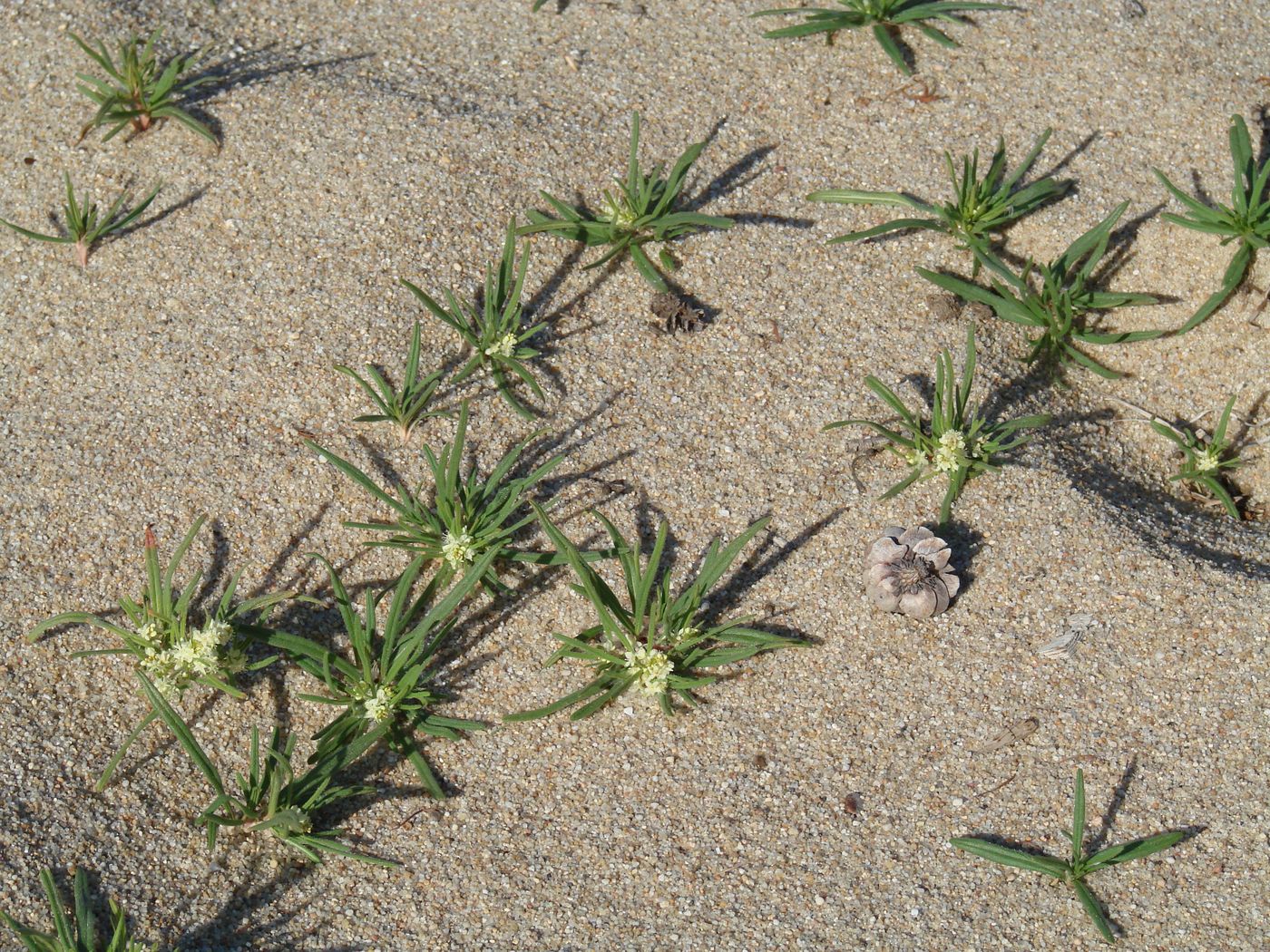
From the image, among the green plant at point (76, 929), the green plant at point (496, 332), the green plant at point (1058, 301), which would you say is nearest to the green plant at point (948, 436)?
the green plant at point (1058, 301)

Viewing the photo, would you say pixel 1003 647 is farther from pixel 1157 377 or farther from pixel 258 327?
pixel 258 327

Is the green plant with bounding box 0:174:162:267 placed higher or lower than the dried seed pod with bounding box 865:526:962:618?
higher

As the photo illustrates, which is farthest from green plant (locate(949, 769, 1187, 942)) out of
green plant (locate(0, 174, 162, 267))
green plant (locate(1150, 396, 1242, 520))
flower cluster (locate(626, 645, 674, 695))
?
green plant (locate(0, 174, 162, 267))

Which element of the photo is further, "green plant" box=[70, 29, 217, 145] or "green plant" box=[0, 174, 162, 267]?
"green plant" box=[70, 29, 217, 145]

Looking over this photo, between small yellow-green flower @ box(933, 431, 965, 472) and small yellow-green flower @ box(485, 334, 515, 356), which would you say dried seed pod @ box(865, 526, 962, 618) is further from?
small yellow-green flower @ box(485, 334, 515, 356)

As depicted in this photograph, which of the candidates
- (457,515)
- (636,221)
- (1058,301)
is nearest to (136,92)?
(636,221)

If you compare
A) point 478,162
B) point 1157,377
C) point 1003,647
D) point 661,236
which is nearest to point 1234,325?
point 1157,377

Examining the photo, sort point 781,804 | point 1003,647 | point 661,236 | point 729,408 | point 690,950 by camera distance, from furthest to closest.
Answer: point 661,236
point 729,408
point 1003,647
point 781,804
point 690,950
